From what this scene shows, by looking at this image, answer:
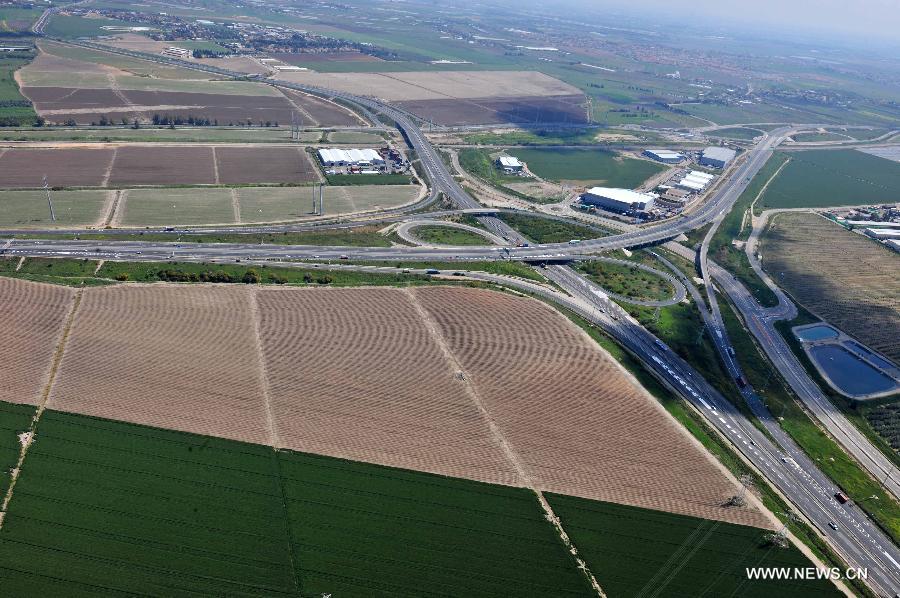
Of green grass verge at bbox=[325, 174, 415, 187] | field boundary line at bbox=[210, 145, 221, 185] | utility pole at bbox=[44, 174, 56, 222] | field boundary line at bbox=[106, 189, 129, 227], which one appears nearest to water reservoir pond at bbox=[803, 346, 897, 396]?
green grass verge at bbox=[325, 174, 415, 187]

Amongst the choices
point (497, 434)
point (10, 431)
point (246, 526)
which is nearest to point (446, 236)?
point (497, 434)

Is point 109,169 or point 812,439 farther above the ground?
point 109,169

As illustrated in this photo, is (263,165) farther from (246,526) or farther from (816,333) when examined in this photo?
(816,333)

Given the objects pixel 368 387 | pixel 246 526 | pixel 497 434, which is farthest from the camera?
pixel 368 387

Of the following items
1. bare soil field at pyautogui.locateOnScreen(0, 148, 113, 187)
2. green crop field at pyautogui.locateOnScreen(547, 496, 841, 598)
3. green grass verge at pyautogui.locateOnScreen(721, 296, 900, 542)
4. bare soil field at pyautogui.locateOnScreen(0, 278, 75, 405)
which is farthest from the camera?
bare soil field at pyautogui.locateOnScreen(0, 148, 113, 187)

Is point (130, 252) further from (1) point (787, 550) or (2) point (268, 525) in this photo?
(1) point (787, 550)

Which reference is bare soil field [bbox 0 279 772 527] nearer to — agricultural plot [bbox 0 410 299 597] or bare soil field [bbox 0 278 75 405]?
bare soil field [bbox 0 278 75 405]

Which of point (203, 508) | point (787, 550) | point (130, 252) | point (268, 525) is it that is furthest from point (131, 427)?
point (787, 550)
